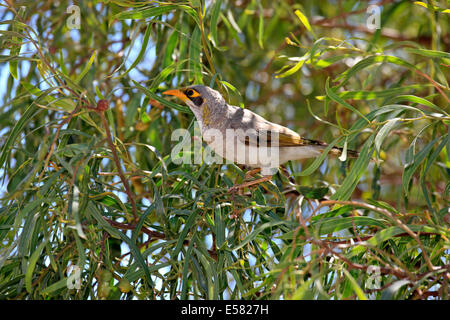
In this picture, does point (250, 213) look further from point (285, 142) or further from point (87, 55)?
→ point (87, 55)

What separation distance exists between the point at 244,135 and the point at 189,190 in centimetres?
84

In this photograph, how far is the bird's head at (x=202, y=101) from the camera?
412 centimetres

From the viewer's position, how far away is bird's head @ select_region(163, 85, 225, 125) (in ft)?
13.5

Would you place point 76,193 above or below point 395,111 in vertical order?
below

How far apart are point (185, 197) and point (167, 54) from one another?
5.29ft
